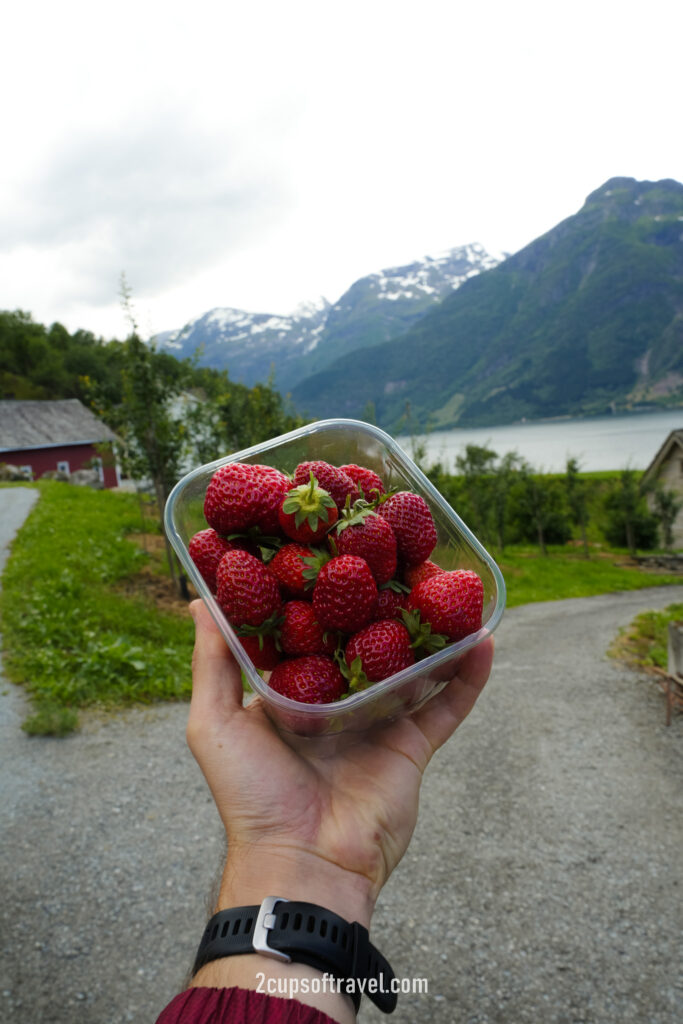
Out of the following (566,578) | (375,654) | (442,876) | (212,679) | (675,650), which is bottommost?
(566,578)

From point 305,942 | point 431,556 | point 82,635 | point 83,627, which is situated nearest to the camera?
point 305,942

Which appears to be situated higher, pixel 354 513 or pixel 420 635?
pixel 354 513

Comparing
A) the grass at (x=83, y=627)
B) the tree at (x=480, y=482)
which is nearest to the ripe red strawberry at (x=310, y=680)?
the grass at (x=83, y=627)

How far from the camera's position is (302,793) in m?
1.62

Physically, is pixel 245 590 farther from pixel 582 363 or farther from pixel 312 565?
pixel 582 363

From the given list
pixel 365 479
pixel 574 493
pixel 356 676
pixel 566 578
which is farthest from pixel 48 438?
pixel 356 676

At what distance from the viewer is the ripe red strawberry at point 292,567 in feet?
5.43

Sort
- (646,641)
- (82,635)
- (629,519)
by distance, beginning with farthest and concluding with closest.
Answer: (629,519) → (646,641) → (82,635)

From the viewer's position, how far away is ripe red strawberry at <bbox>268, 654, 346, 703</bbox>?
1.56 metres

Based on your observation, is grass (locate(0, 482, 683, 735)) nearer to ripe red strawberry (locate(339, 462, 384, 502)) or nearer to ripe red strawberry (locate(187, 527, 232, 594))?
ripe red strawberry (locate(187, 527, 232, 594))

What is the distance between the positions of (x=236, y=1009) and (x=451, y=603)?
943 mm

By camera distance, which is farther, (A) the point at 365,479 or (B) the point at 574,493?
(B) the point at 574,493

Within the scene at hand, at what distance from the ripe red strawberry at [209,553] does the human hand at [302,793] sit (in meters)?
0.11

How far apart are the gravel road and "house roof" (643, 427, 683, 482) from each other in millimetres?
27104
